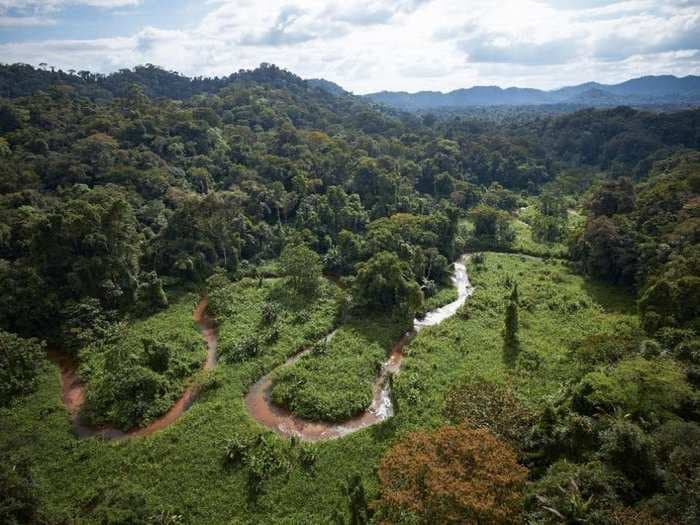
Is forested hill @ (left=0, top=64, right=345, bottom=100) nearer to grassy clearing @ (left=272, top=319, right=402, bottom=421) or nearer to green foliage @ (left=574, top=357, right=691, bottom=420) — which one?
grassy clearing @ (left=272, top=319, right=402, bottom=421)

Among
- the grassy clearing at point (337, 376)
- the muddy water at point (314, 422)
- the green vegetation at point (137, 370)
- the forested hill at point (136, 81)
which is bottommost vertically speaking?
the muddy water at point (314, 422)

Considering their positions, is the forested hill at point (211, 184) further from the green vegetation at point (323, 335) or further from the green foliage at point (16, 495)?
the green foliage at point (16, 495)

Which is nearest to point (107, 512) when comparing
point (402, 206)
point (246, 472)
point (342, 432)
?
point (246, 472)

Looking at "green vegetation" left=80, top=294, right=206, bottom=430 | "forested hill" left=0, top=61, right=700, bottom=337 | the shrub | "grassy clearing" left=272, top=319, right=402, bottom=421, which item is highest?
"forested hill" left=0, top=61, right=700, bottom=337

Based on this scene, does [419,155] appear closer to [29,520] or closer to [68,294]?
[68,294]

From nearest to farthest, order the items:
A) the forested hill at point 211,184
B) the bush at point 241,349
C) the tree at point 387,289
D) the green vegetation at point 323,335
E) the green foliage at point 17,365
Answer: the green vegetation at point 323,335 → the green foliage at point 17,365 → the bush at point 241,349 → the forested hill at point 211,184 → the tree at point 387,289

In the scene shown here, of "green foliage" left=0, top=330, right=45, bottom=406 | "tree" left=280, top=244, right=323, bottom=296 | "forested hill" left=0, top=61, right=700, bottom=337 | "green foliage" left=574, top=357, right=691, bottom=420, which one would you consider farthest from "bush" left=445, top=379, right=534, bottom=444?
"green foliage" left=0, top=330, right=45, bottom=406

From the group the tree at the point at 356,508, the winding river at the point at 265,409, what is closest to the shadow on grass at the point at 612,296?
the winding river at the point at 265,409

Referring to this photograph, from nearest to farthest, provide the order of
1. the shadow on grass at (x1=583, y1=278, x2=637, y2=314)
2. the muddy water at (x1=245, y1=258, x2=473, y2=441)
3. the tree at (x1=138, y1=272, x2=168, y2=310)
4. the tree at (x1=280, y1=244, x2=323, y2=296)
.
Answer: the muddy water at (x1=245, y1=258, x2=473, y2=441), the shadow on grass at (x1=583, y1=278, x2=637, y2=314), the tree at (x1=138, y1=272, x2=168, y2=310), the tree at (x1=280, y1=244, x2=323, y2=296)
